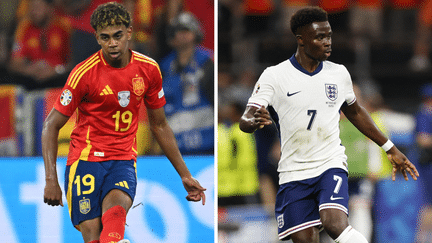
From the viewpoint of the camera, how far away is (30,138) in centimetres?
703

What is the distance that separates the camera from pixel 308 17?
4.24 metres

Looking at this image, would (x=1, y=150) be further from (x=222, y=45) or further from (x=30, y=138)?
(x=222, y=45)

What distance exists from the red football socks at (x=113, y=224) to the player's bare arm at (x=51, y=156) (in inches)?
13.3

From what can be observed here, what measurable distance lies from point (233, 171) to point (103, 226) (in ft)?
13.4

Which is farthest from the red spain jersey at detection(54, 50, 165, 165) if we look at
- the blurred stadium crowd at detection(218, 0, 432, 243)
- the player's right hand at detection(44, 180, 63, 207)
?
the blurred stadium crowd at detection(218, 0, 432, 243)

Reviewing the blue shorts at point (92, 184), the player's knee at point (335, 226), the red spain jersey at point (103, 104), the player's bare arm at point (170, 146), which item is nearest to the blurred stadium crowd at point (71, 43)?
the player's bare arm at point (170, 146)

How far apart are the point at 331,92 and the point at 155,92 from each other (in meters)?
1.34

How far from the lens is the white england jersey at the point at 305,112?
13.7 feet

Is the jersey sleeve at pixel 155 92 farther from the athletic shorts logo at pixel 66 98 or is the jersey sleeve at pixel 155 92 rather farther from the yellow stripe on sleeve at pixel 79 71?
the athletic shorts logo at pixel 66 98

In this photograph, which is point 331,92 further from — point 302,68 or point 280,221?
point 280,221

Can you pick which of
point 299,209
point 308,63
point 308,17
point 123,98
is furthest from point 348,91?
point 123,98

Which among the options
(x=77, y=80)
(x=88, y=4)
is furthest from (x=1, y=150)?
(x=77, y=80)

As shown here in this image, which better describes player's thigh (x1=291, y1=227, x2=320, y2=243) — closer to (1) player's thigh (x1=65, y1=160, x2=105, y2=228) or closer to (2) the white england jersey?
(2) the white england jersey

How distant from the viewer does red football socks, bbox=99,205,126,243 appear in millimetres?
3786
